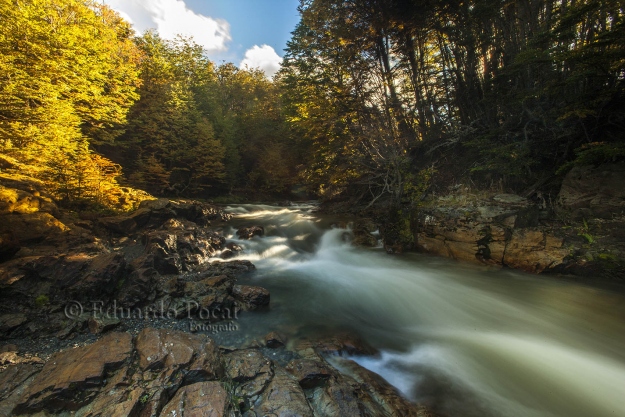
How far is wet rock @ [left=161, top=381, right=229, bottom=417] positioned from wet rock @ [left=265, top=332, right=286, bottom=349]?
1.62 metres

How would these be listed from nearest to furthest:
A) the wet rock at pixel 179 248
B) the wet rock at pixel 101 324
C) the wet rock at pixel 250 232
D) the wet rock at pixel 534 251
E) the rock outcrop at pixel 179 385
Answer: the rock outcrop at pixel 179 385 → the wet rock at pixel 101 324 → the wet rock at pixel 534 251 → the wet rock at pixel 179 248 → the wet rock at pixel 250 232

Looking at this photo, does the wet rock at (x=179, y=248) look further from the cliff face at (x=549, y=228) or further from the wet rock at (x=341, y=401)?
the cliff face at (x=549, y=228)

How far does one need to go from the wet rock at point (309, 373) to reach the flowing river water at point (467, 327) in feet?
3.72

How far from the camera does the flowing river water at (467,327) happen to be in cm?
331

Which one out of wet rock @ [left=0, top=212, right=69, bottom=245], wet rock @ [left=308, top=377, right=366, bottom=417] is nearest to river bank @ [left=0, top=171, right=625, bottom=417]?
wet rock @ [left=308, top=377, right=366, bottom=417]

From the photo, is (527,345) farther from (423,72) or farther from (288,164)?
(288,164)

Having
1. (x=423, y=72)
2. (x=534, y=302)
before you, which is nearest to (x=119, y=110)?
(x=423, y=72)

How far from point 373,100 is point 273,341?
1181cm

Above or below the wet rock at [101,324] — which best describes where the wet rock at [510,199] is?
above

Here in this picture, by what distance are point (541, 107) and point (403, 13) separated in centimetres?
749

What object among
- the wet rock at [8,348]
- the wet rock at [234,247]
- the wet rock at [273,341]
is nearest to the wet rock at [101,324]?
the wet rock at [8,348]

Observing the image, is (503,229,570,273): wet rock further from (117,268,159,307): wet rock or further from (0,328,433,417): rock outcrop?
(117,268,159,307): wet rock

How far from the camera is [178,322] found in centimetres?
471

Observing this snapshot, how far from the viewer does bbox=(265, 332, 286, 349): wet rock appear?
4223mm
